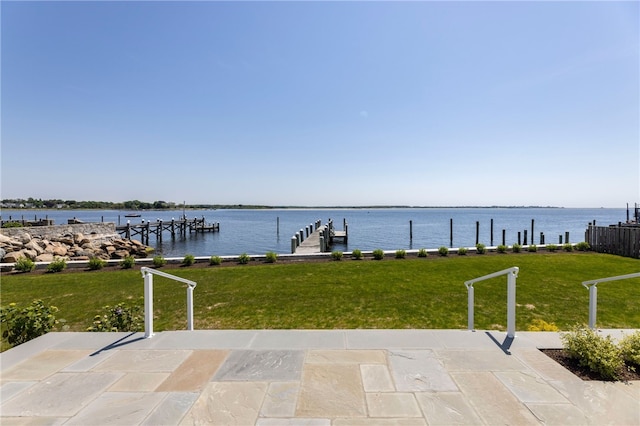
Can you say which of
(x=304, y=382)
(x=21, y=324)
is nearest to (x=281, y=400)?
(x=304, y=382)

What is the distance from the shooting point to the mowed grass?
21.4 feet

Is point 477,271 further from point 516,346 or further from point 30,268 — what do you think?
point 30,268

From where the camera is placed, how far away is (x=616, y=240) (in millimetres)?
14953

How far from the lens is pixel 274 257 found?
1362cm

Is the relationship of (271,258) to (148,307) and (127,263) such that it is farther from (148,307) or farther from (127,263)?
(148,307)

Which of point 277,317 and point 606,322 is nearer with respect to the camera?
point 606,322

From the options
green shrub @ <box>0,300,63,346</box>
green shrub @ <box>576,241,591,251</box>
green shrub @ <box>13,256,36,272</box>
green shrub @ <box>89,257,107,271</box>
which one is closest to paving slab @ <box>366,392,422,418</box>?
green shrub @ <box>0,300,63,346</box>

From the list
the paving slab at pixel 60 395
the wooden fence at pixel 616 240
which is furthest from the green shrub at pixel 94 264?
the wooden fence at pixel 616 240

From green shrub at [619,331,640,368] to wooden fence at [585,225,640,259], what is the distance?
1449 centimetres

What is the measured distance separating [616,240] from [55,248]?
31.5 metres

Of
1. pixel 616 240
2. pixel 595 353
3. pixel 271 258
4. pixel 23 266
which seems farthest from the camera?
pixel 616 240

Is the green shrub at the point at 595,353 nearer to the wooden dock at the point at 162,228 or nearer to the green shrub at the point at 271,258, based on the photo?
the green shrub at the point at 271,258

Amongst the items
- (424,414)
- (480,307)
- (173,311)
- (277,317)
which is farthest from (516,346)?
(173,311)

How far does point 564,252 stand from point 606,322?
11223 millimetres
